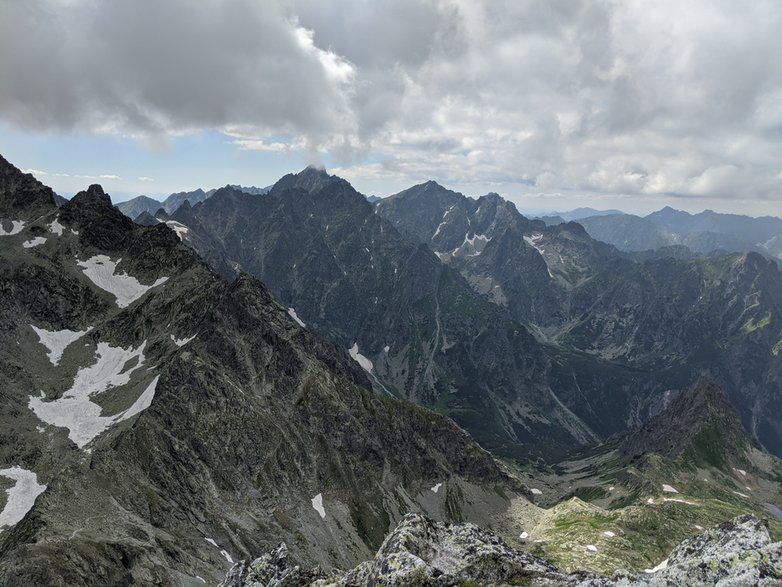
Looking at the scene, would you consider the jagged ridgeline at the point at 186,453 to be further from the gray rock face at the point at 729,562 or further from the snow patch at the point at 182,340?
the gray rock face at the point at 729,562

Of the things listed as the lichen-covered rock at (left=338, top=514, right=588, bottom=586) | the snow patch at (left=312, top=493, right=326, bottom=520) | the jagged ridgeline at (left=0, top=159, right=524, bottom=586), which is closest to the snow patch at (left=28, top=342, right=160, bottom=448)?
the jagged ridgeline at (left=0, top=159, right=524, bottom=586)

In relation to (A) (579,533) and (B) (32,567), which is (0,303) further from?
(A) (579,533)

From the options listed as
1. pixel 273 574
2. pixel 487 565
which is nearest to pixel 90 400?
pixel 273 574

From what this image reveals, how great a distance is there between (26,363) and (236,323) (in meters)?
71.4

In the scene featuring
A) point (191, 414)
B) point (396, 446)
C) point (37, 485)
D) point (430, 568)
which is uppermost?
point (430, 568)

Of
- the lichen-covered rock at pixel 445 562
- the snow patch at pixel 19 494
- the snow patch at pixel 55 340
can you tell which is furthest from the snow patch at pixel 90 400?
the lichen-covered rock at pixel 445 562

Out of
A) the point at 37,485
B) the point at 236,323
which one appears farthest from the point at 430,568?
the point at 236,323

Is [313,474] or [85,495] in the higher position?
[85,495]

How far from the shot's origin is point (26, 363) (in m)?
176

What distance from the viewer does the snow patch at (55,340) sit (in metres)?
185

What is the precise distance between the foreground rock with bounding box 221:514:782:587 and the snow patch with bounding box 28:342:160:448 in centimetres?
12729

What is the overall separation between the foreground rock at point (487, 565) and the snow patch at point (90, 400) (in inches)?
5012

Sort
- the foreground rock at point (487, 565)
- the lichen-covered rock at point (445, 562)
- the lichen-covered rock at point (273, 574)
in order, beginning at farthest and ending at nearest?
the lichen-covered rock at point (273, 574), the lichen-covered rock at point (445, 562), the foreground rock at point (487, 565)

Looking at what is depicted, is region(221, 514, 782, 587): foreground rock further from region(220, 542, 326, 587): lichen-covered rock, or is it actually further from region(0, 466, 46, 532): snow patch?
region(0, 466, 46, 532): snow patch
